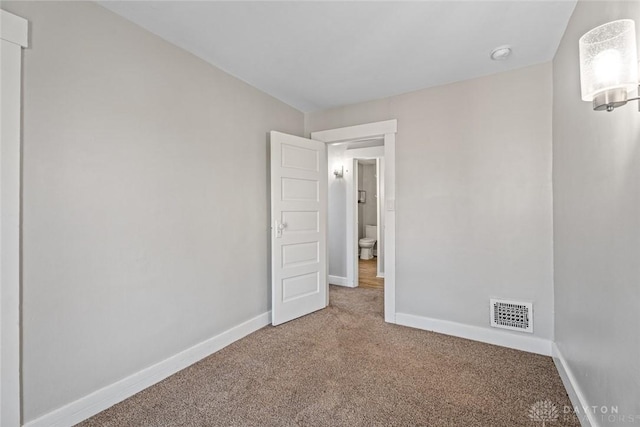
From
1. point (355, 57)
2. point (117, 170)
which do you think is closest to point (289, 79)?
point (355, 57)

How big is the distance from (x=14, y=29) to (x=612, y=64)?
245 centimetres

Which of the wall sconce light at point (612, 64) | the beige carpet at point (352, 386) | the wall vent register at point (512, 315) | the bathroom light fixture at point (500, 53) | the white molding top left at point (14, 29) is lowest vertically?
the beige carpet at point (352, 386)

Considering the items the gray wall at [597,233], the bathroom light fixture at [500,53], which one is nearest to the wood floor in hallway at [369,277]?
the gray wall at [597,233]

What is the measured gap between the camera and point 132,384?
1893 millimetres

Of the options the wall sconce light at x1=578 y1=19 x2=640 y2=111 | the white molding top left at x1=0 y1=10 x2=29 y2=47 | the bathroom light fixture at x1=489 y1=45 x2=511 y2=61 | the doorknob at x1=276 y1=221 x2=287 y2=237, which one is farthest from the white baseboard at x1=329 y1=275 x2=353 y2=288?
the white molding top left at x1=0 y1=10 x2=29 y2=47

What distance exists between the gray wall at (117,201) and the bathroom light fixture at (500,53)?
7.04 feet

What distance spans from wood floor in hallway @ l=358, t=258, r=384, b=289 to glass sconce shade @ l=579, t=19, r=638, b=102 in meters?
3.87

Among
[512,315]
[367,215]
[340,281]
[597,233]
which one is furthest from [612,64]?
[367,215]

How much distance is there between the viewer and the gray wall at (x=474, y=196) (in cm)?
242

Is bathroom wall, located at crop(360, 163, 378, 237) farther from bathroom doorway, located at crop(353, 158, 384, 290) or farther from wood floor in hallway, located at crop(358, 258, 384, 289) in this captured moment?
wood floor in hallway, located at crop(358, 258, 384, 289)

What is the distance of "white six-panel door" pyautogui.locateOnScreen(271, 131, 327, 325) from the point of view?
2996 millimetres

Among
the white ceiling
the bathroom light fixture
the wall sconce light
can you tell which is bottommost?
the wall sconce light

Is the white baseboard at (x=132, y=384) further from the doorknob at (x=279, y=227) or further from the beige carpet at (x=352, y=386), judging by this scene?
the doorknob at (x=279, y=227)

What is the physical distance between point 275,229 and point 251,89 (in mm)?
1389
